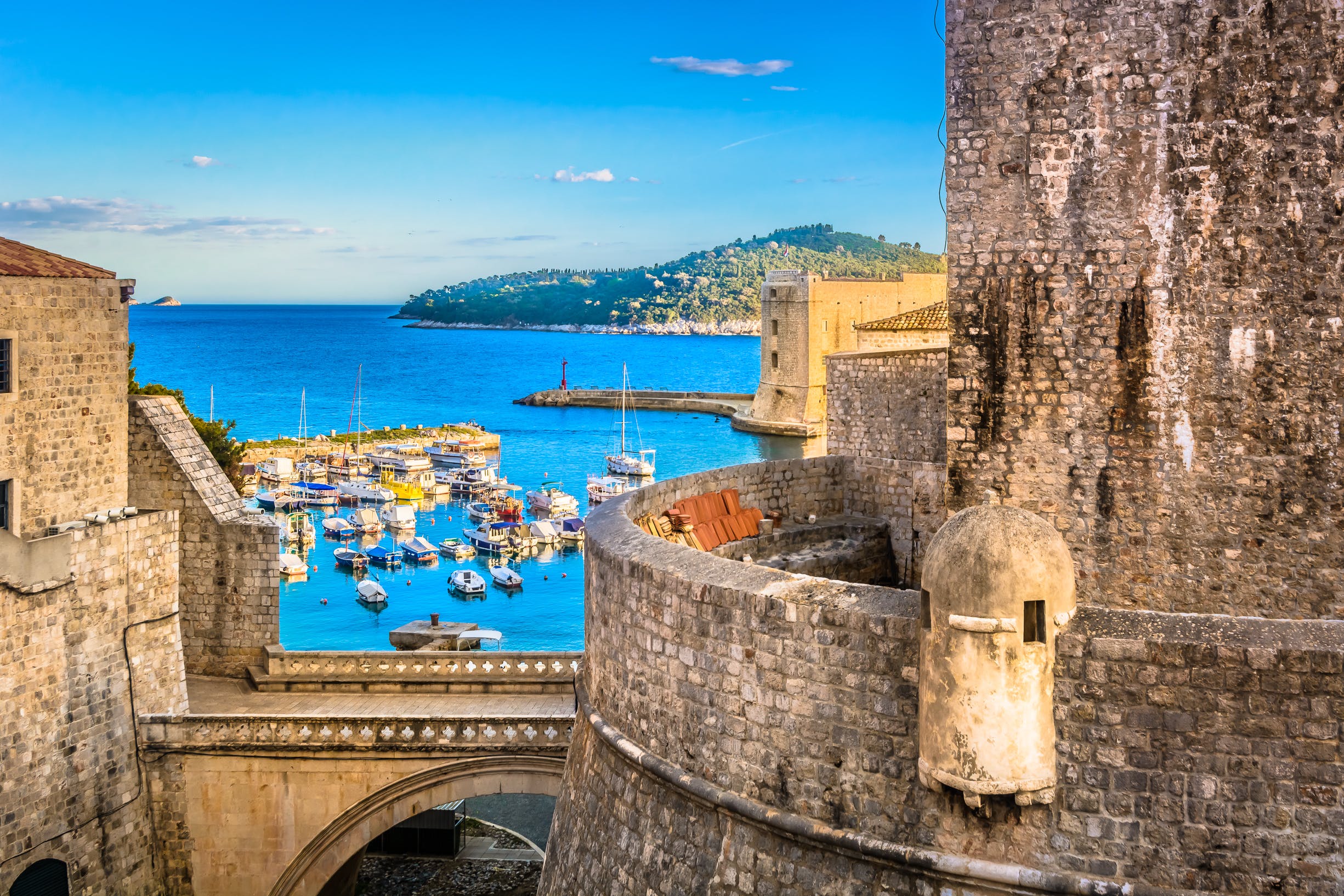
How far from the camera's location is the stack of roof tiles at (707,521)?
1091 centimetres

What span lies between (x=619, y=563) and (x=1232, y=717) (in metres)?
3.77

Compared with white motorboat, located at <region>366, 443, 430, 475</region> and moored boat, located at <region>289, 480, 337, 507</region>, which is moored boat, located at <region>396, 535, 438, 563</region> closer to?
moored boat, located at <region>289, 480, 337, 507</region>

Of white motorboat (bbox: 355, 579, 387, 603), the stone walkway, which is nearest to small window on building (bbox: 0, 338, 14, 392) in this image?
the stone walkway

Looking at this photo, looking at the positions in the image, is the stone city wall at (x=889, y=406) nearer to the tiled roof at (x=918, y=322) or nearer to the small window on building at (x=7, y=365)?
the small window on building at (x=7, y=365)

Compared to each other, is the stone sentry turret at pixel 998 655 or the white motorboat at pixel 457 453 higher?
the stone sentry turret at pixel 998 655

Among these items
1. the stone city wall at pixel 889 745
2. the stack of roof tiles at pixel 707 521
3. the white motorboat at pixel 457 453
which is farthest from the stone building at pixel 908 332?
the white motorboat at pixel 457 453

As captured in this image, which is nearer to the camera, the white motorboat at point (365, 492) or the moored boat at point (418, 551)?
the moored boat at point (418, 551)

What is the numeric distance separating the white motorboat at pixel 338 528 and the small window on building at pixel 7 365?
3715cm

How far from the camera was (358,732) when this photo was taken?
15.4 meters

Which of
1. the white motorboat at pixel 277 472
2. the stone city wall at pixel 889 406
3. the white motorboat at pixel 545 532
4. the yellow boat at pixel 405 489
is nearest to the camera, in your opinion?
the stone city wall at pixel 889 406

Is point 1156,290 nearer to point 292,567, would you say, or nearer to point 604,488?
point 292,567

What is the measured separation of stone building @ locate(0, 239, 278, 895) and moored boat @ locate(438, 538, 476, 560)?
1211 inches

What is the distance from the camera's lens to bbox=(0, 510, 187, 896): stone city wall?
546 inches

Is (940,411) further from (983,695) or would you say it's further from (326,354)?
(326,354)
